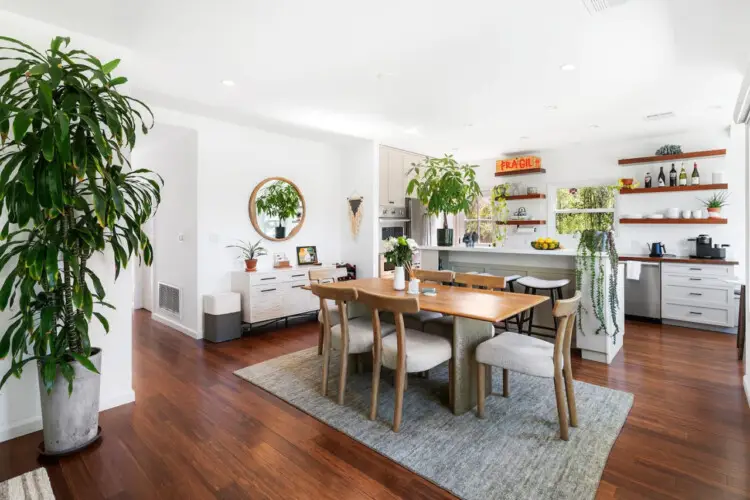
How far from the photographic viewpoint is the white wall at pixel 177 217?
4.62 m

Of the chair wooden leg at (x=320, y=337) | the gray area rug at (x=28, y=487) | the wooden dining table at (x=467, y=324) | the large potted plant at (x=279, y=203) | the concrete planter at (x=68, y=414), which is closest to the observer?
the gray area rug at (x=28, y=487)

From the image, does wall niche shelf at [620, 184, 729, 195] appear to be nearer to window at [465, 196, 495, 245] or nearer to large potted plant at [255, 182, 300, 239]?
window at [465, 196, 495, 245]

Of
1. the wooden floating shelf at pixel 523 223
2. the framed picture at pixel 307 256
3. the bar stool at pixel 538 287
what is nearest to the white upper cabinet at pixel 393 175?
the framed picture at pixel 307 256

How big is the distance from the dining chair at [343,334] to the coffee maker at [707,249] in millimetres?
4510

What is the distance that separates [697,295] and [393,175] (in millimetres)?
4257

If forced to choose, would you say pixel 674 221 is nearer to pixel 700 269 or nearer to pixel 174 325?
pixel 700 269

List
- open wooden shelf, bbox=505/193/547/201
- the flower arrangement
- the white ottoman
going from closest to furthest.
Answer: the flower arrangement
the white ottoman
open wooden shelf, bbox=505/193/547/201

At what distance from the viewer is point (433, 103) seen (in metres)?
4.11

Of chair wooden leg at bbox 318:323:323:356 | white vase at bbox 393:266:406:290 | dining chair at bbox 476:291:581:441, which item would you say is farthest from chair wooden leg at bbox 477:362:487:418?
chair wooden leg at bbox 318:323:323:356

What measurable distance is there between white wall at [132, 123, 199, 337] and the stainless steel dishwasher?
217 inches

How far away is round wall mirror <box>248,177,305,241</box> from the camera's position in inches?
202

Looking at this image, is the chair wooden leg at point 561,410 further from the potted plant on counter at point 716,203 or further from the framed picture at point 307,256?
the potted plant on counter at point 716,203

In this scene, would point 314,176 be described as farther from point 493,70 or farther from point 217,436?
point 217,436

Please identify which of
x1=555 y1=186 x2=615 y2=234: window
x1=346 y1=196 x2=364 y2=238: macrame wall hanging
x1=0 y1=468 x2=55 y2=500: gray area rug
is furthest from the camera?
x1=555 y1=186 x2=615 y2=234: window
